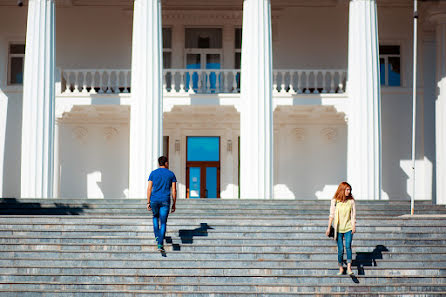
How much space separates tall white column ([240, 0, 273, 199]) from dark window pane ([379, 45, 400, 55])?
22.4 ft

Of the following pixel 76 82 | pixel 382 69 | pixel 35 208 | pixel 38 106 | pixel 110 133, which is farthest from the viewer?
pixel 110 133

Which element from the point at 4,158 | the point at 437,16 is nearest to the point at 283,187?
the point at 437,16

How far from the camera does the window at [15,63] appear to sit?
24.6m

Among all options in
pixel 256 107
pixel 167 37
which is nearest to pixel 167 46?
pixel 167 37

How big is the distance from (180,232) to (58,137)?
12.5m

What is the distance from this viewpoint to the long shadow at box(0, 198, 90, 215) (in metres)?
16.5

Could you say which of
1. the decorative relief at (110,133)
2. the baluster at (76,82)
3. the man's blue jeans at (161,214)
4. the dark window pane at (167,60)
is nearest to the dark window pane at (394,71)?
the dark window pane at (167,60)

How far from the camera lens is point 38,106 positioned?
61.7 feet

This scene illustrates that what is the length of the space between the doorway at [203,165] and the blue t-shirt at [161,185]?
1313 centimetres

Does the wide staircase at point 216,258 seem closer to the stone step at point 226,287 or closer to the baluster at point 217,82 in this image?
the stone step at point 226,287

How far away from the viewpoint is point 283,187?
81.5 ft

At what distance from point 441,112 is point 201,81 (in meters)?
7.99

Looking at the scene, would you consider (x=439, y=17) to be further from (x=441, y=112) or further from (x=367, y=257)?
(x=367, y=257)

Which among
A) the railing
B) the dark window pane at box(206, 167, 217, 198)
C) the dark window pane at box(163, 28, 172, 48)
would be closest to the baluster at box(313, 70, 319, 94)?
the railing
